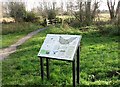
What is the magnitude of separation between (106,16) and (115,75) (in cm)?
1758

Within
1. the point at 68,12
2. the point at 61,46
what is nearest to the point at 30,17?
the point at 68,12

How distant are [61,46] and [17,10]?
22.8 meters

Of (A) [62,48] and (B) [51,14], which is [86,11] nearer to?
(B) [51,14]

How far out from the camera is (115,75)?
19.3 ft

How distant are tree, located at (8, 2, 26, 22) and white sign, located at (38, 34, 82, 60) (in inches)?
868

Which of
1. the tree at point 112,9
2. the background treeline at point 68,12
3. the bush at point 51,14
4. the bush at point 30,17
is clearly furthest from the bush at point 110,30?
the bush at point 30,17

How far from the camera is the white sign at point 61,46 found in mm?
4781

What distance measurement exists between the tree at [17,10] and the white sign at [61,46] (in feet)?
72.3

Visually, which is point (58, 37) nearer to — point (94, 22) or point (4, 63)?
point (4, 63)

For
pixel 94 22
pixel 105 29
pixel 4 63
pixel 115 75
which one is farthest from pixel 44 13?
pixel 115 75

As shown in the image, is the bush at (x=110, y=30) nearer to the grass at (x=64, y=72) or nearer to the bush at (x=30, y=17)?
the grass at (x=64, y=72)

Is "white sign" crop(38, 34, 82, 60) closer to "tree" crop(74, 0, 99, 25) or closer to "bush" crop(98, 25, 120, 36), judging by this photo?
"bush" crop(98, 25, 120, 36)

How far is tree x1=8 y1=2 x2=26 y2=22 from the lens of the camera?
26594mm

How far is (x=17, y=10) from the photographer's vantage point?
26938mm
